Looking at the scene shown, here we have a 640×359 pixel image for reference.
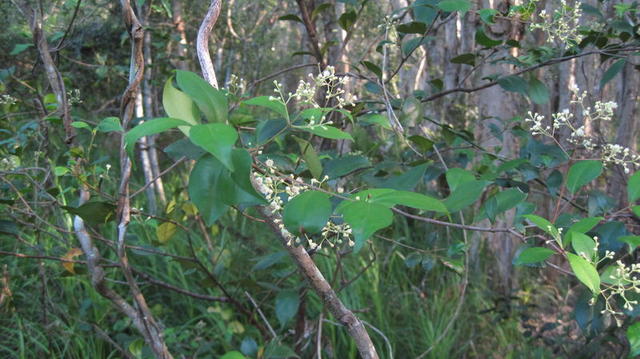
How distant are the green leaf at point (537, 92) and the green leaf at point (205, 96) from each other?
1048mm

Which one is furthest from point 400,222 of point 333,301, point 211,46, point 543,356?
point 333,301

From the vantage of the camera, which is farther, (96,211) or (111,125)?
(96,211)

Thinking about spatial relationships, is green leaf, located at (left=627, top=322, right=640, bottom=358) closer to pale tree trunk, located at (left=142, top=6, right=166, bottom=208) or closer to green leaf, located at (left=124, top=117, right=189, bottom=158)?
green leaf, located at (left=124, top=117, right=189, bottom=158)

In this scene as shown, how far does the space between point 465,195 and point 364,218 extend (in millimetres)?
332

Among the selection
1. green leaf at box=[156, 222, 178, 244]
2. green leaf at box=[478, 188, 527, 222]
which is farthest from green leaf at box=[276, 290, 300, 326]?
green leaf at box=[478, 188, 527, 222]

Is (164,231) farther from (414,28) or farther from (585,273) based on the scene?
(585,273)

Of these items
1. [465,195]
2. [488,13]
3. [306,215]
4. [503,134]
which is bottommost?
[503,134]

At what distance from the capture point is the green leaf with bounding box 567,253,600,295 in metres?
0.70

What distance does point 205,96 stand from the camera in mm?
646

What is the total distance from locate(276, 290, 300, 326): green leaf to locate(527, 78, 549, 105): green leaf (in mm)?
806

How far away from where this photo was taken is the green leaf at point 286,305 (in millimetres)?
1403

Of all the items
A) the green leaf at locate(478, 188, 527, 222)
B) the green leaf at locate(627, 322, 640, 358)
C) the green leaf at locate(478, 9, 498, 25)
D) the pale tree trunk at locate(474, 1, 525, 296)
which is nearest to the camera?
the green leaf at locate(627, 322, 640, 358)

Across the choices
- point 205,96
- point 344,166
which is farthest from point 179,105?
point 344,166

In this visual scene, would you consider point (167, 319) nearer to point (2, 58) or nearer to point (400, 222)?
point (400, 222)
